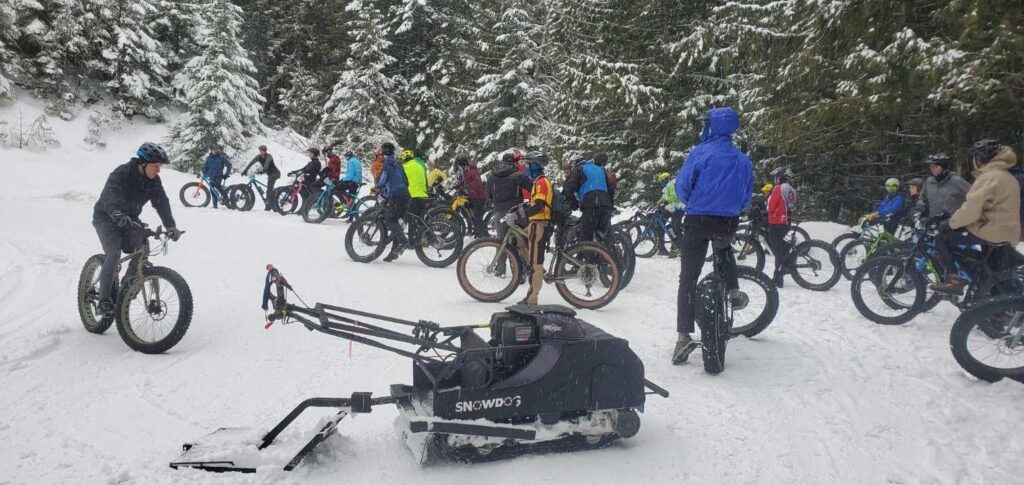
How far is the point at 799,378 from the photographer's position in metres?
4.59

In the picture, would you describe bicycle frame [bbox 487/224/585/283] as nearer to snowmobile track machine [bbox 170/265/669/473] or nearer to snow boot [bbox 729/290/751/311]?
snow boot [bbox 729/290/751/311]

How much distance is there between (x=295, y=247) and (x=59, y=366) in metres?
5.91

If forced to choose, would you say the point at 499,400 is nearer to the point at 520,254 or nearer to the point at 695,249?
the point at 695,249

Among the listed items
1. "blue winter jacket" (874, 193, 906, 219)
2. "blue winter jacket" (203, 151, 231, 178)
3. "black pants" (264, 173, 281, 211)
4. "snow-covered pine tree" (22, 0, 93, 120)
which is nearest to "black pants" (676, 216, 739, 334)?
"blue winter jacket" (874, 193, 906, 219)

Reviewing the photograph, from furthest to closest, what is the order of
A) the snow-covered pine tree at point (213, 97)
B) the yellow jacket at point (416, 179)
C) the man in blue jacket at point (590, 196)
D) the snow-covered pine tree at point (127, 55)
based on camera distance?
the snow-covered pine tree at point (213, 97) < the snow-covered pine tree at point (127, 55) < the yellow jacket at point (416, 179) < the man in blue jacket at point (590, 196)

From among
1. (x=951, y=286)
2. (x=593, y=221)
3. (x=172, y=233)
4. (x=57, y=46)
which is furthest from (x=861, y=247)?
(x=57, y=46)

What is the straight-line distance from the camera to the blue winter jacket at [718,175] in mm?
4562

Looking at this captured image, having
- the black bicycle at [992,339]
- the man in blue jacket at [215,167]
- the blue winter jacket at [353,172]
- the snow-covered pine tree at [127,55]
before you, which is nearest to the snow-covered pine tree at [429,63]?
the snow-covered pine tree at [127,55]

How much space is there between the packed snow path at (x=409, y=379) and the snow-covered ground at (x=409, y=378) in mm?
16

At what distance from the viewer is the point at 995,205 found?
5.32 meters

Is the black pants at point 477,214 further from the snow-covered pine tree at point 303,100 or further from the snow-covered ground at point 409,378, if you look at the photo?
the snow-covered pine tree at point 303,100

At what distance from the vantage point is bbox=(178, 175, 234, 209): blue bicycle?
15.7 meters

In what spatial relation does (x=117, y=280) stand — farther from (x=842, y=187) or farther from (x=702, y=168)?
(x=842, y=187)

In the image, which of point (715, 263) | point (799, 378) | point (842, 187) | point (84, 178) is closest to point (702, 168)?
point (715, 263)
